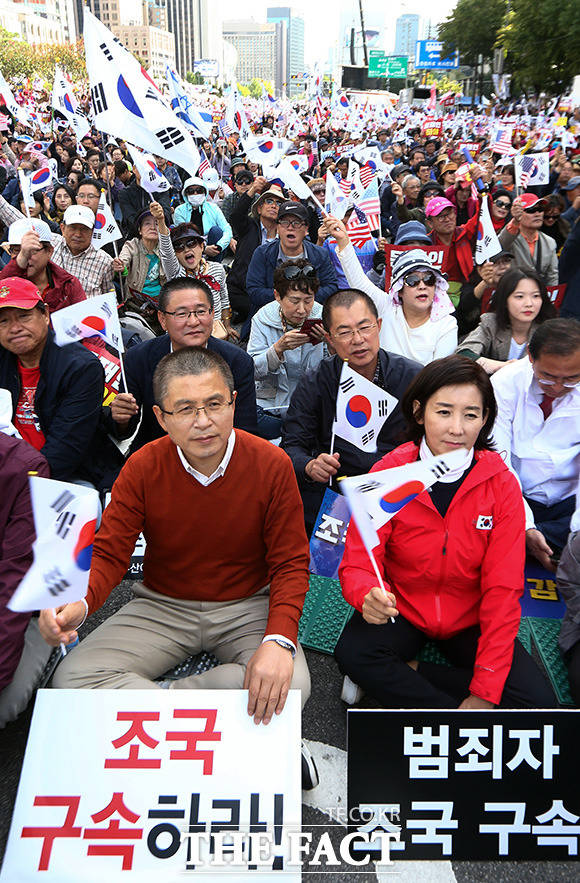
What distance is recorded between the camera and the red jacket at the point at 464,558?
2.48 m

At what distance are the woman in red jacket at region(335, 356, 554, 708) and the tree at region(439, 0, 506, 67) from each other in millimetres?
56943

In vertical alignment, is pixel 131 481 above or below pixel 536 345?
below

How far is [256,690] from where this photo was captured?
2.14 m

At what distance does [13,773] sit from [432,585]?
5.38 ft

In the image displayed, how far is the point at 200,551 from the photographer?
2566 millimetres

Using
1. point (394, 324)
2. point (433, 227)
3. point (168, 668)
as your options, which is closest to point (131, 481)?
point (168, 668)

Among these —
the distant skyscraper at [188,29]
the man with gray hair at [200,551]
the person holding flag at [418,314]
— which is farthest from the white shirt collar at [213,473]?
the distant skyscraper at [188,29]

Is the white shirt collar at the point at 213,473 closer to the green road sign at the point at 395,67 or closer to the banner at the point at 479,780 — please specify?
the banner at the point at 479,780

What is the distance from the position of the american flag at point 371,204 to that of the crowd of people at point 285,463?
1.38 metres

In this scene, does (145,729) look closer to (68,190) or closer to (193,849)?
(193,849)

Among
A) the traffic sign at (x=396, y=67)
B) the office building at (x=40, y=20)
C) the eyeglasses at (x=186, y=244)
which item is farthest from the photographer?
the office building at (x=40, y=20)

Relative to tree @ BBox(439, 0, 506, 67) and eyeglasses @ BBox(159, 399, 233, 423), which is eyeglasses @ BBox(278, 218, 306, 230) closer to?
eyeglasses @ BBox(159, 399, 233, 423)

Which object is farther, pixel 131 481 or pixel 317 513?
pixel 317 513

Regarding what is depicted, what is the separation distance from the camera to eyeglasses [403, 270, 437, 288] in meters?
4.33
